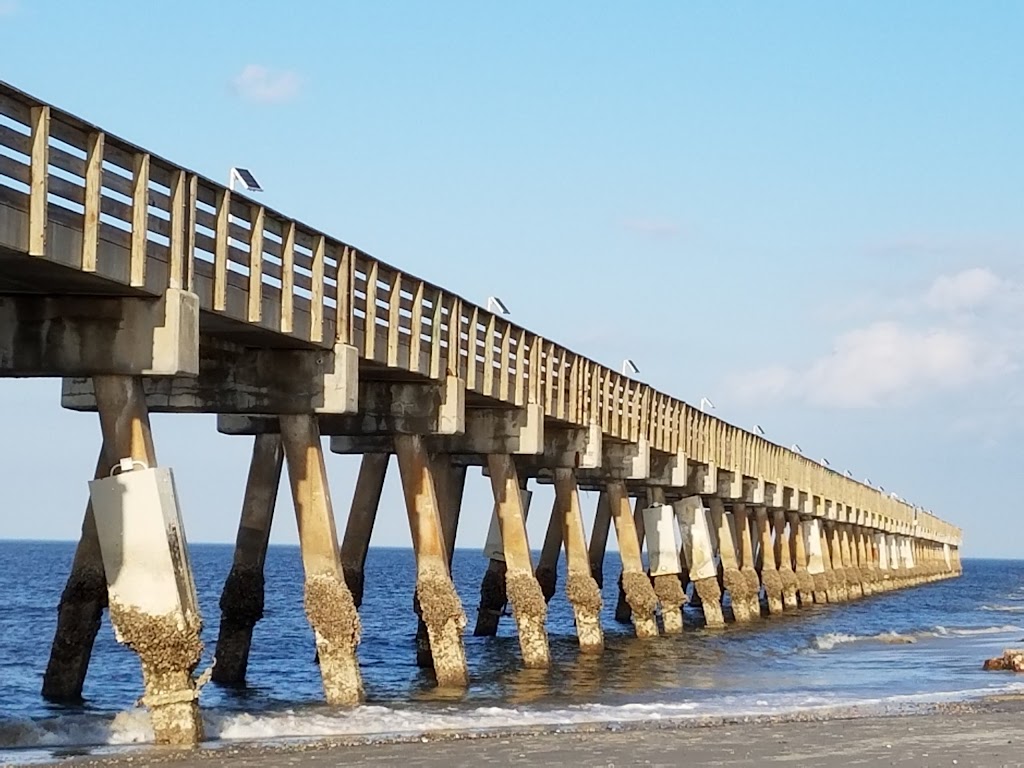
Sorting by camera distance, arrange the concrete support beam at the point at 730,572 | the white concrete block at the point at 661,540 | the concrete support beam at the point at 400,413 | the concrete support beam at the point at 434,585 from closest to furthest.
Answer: the concrete support beam at the point at 434,585, the concrete support beam at the point at 400,413, the white concrete block at the point at 661,540, the concrete support beam at the point at 730,572

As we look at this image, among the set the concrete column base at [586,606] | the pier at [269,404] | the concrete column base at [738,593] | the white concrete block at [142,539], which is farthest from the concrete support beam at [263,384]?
the concrete column base at [738,593]

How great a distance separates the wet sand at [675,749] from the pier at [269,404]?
1.37m

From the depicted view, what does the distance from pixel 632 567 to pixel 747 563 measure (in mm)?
16093

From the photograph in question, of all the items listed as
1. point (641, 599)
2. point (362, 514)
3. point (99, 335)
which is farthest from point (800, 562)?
point (99, 335)

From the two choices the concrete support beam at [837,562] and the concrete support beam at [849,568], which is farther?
the concrete support beam at [849,568]

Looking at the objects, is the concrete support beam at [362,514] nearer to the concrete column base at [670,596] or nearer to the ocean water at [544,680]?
the ocean water at [544,680]

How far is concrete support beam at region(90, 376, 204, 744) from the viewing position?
52.1ft

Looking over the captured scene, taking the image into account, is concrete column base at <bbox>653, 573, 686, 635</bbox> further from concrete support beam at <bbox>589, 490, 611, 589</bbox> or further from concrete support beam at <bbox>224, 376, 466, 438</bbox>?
concrete support beam at <bbox>224, 376, 466, 438</bbox>

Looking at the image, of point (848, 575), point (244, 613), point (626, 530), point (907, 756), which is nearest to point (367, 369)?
point (244, 613)

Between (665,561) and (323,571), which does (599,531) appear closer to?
(665,561)

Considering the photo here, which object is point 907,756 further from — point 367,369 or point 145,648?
point 367,369

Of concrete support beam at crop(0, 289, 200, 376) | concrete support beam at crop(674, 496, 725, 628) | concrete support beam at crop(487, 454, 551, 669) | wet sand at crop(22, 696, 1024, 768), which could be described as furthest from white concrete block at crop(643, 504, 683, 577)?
concrete support beam at crop(0, 289, 200, 376)

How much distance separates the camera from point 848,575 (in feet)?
246

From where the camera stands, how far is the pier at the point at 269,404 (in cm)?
1589
